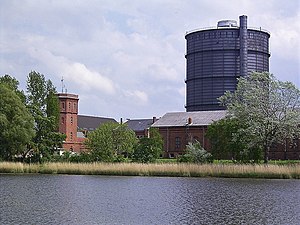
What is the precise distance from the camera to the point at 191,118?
89.3m

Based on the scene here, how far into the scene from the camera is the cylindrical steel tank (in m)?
97.2

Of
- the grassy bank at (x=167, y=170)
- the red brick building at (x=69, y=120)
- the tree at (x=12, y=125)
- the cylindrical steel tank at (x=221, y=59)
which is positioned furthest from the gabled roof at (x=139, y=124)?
the grassy bank at (x=167, y=170)

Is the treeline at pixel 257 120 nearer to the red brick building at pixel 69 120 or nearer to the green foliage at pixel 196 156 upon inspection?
the green foliage at pixel 196 156

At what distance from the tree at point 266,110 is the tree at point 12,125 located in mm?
20956

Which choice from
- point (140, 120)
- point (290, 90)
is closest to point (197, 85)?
point (140, 120)

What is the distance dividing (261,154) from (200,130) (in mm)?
33691

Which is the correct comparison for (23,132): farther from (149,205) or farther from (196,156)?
(149,205)

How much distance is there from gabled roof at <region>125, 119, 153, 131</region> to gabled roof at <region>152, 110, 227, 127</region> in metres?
35.0

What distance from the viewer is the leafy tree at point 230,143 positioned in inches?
2057

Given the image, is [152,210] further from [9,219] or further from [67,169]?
[67,169]

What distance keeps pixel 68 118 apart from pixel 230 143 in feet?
186

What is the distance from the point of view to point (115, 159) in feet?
170

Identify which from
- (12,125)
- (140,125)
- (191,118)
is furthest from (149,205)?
(140,125)

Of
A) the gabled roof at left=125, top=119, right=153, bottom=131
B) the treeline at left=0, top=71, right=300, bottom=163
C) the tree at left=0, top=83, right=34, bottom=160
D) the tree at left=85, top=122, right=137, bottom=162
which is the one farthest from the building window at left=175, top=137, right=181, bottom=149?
the tree at left=0, top=83, right=34, bottom=160
